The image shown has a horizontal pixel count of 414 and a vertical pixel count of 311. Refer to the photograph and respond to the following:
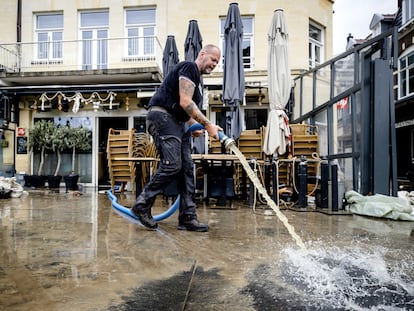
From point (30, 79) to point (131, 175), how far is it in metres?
6.99

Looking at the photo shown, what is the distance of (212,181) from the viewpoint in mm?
5641

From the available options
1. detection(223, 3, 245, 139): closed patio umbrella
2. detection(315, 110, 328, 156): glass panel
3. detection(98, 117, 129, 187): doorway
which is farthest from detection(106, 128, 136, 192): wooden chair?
detection(98, 117, 129, 187): doorway

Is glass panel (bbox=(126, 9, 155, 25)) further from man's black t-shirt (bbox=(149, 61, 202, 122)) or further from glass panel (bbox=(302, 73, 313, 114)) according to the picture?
man's black t-shirt (bbox=(149, 61, 202, 122))

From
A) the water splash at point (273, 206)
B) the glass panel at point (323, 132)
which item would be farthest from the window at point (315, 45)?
the water splash at point (273, 206)

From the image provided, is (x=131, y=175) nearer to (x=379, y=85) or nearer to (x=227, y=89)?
(x=227, y=89)

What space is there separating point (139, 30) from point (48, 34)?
3.36m

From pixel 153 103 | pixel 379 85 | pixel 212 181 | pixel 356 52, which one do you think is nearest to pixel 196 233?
pixel 153 103

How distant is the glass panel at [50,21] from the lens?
506 inches

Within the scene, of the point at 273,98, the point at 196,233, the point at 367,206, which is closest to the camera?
the point at 196,233

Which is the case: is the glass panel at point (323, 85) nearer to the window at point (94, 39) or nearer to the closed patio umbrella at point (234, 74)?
the closed patio umbrella at point (234, 74)

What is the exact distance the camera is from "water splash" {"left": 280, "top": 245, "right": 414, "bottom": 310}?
68.1 inches

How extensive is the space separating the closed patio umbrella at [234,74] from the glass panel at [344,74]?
181 cm

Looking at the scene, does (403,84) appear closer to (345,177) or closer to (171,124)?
(345,177)

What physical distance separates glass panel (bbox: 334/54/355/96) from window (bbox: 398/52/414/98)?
11.7m
